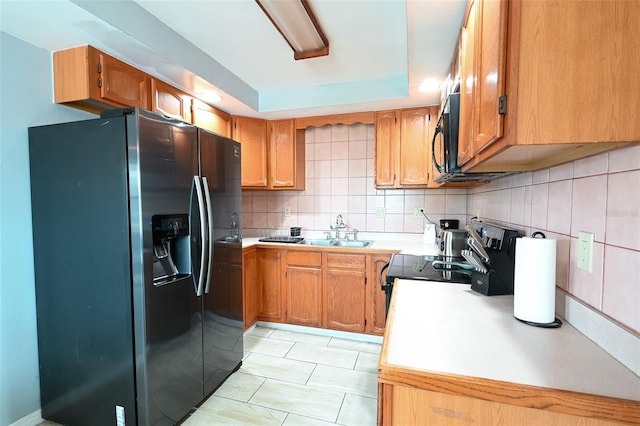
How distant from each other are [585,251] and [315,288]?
2188 mm

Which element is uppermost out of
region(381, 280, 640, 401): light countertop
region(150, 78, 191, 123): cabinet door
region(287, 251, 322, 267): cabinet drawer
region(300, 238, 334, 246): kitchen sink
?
region(150, 78, 191, 123): cabinet door

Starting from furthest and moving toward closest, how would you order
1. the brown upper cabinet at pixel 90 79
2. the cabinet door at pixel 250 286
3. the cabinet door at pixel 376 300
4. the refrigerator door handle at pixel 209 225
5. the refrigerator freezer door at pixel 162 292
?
the cabinet door at pixel 250 286
the cabinet door at pixel 376 300
the refrigerator door handle at pixel 209 225
the brown upper cabinet at pixel 90 79
the refrigerator freezer door at pixel 162 292

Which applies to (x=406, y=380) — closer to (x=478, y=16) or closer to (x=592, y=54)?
(x=592, y=54)

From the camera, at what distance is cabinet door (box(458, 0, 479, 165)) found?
1.11 m

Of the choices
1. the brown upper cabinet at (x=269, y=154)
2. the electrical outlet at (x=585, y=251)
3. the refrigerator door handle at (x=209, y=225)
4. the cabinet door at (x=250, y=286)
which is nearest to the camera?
the electrical outlet at (x=585, y=251)

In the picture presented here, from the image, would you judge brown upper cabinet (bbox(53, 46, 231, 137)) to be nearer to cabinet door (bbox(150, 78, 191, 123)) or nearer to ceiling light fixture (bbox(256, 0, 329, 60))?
cabinet door (bbox(150, 78, 191, 123))

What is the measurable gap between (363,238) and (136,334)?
2243 millimetres

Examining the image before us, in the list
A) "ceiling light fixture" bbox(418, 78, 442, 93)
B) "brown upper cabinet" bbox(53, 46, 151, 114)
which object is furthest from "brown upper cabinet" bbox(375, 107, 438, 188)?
"brown upper cabinet" bbox(53, 46, 151, 114)

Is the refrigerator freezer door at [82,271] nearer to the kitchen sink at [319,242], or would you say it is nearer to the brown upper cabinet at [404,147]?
the kitchen sink at [319,242]

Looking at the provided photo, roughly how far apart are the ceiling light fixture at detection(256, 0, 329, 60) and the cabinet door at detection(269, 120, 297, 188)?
41.3 inches

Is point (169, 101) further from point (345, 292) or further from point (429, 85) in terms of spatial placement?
point (345, 292)

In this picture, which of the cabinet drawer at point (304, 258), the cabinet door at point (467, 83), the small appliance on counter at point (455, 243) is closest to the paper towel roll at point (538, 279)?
the cabinet door at point (467, 83)

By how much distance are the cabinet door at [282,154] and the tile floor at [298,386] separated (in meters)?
1.58

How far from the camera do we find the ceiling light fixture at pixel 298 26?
152 centimetres
